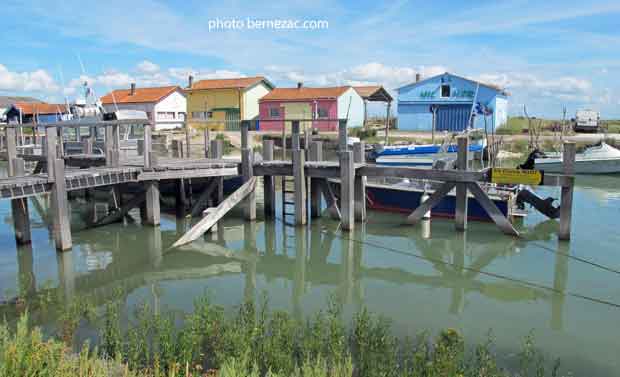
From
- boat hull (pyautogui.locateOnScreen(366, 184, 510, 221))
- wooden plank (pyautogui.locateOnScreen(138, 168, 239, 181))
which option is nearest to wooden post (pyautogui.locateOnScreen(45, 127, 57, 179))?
wooden plank (pyautogui.locateOnScreen(138, 168, 239, 181))

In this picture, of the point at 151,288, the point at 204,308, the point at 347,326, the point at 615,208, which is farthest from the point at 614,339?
the point at 615,208

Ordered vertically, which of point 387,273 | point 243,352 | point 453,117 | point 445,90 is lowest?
point 387,273

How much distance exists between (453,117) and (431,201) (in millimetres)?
27698

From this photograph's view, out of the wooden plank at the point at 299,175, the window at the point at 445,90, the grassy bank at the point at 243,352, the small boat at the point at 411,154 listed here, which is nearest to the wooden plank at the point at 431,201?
the wooden plank at the point at 299,175

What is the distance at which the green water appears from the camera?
8859mm

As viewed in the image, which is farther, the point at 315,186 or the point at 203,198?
the point at 203,198

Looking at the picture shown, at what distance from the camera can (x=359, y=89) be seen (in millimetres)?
46281

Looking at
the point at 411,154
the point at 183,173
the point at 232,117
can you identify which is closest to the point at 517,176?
the point at 183,173

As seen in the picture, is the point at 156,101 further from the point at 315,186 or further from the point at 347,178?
the point at 347,178

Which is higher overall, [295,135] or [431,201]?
[295,135]

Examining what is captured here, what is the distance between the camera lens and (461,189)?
553 inches

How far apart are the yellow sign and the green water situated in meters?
1.71

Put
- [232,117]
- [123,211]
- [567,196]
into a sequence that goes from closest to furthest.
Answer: [567,196], [123,211], [232,117]

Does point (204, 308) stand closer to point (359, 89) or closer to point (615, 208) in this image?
point (615, 208)
